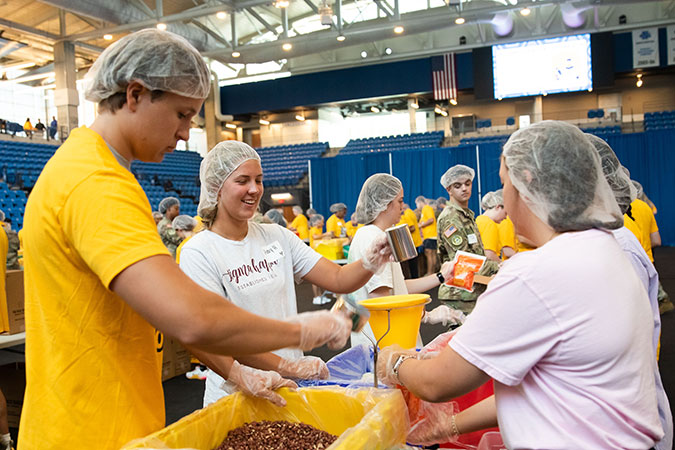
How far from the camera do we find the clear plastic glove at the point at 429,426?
1548 mm

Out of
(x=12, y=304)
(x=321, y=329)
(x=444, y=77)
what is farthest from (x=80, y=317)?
(x=444, y=77)

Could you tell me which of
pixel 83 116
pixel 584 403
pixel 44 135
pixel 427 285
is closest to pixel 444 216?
pixel 427 285

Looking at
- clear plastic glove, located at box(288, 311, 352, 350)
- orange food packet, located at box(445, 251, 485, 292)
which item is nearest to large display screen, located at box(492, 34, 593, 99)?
orange food packet, located at box(445, 251, 485, 292)

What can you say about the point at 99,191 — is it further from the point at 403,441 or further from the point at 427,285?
the point at 427,285

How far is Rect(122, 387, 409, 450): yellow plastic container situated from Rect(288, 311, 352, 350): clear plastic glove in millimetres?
203

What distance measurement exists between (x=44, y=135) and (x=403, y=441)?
18.4 metres

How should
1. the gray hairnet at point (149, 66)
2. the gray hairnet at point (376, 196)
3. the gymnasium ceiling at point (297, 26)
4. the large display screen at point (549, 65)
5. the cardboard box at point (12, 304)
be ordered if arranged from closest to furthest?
1. the gray hairnet at point (149, 66)
2. the gray hairnet at point (376, 196)
3. the cardboard box at point (12, 304)
4. the gymnasium ceiling at point (297, 26)
5. the large display screen at point (549, 65)

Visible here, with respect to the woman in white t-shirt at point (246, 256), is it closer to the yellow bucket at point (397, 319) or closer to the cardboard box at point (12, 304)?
the yellow bucket at point (397, 319)

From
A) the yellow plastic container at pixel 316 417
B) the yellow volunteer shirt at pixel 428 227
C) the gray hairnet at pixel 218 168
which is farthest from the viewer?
the yellow volunteer shirt at pixel 428 227

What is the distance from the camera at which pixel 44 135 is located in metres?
17.0

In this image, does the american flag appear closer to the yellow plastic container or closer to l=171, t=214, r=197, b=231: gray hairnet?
l=171, t=214, r=197, b=231: gray hairnet

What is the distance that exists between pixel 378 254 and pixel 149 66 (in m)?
1.09

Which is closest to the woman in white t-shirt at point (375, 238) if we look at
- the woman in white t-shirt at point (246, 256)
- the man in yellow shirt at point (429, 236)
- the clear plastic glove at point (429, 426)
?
the woman in white t-shirt at point (246, 256)

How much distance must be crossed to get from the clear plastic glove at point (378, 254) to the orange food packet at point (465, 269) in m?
0.46
